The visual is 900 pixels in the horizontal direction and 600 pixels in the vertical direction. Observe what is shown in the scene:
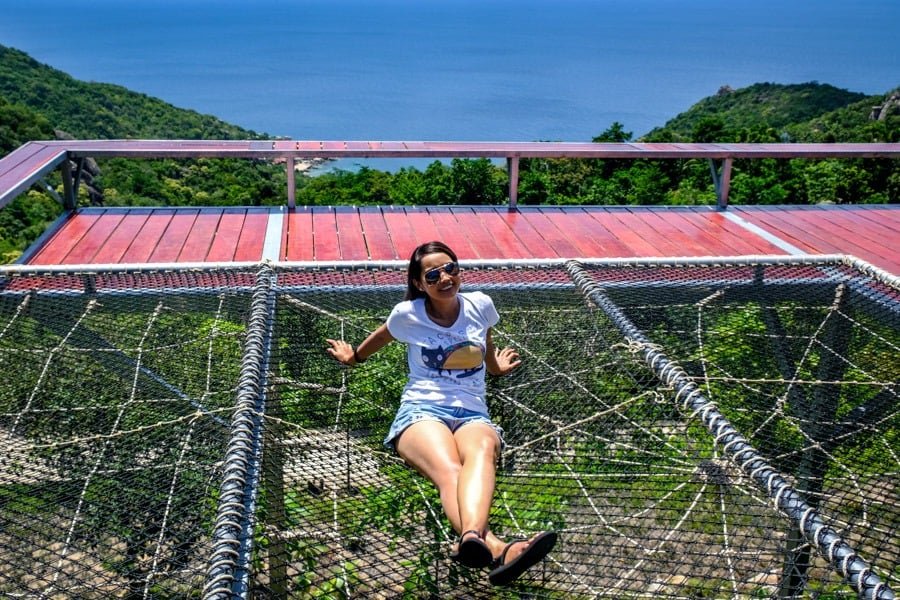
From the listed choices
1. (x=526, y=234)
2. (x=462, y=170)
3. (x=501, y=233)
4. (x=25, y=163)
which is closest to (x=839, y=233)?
(x=526, y=234)

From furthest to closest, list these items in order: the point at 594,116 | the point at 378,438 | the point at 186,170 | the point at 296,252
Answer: the point at 594,116 < the point at 186,170 < the point at 296,252 < the point at 378,438

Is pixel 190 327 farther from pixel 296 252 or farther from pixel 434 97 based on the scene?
pixel 434 97

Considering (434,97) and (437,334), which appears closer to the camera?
(437,334)

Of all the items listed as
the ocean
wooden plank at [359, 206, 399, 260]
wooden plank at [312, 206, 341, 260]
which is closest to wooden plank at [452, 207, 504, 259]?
wooden plank at [359, 206, 399, 260]

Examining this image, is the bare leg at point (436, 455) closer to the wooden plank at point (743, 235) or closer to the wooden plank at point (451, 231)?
the wooden plank at point (451, 231)

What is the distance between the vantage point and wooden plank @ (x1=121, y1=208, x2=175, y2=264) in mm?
3950

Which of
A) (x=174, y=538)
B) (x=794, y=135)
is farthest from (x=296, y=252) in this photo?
(x=794, y=135)

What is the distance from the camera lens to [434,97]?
5219 cm

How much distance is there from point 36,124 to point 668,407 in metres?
22.1

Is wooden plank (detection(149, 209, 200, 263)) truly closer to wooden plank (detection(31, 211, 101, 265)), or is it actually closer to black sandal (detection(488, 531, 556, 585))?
wooden plank (detection(31, 211, 101, 265))

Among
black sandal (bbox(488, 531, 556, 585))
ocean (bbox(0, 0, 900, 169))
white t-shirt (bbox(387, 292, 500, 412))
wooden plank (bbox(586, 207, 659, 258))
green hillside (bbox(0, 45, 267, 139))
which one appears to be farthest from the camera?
ocean (bbox(0, 0, 900, 169))

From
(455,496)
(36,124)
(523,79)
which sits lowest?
(455,496)

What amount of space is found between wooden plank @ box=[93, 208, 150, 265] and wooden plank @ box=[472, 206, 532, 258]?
5.94 feet

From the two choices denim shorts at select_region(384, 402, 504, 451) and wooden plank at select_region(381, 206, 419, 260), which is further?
wooden plank at select_region(381, 206, 419, 260)
